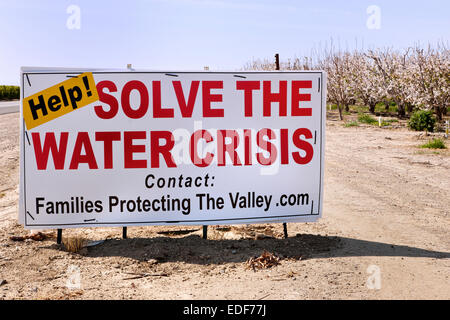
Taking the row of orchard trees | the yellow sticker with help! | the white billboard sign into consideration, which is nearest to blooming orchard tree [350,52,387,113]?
the row of orchard trees

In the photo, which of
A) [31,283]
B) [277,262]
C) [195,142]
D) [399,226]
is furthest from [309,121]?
[31,283]

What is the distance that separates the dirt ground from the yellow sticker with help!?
4.98 feet

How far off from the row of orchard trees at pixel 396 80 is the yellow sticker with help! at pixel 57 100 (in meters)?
21.0

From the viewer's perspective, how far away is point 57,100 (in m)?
5.19

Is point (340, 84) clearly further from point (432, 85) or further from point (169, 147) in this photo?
point (169, 147)

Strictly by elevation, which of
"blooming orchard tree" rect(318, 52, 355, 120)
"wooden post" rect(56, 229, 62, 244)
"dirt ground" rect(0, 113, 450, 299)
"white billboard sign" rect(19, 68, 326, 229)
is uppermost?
"blooming orchard tree" rect(318, 52, 355, 120)

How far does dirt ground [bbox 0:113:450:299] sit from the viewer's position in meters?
4.26

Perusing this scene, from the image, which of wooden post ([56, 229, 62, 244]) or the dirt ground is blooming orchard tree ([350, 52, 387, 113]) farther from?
wooden post ([56, 229, 62, 244])

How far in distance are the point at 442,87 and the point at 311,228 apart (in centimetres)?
1947

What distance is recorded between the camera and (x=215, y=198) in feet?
17.9

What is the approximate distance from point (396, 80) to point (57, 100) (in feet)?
85.7

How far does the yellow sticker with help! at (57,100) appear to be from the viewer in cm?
519

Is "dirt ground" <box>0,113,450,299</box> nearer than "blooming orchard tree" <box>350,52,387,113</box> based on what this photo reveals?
Yes

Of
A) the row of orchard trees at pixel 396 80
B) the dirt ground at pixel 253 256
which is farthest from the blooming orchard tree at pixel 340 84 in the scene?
the dirt ground at pixel 253 256
